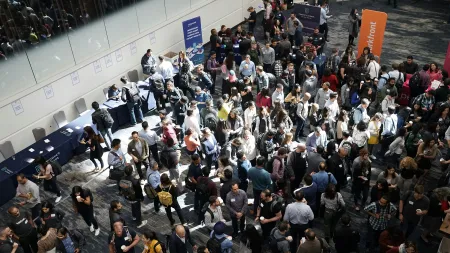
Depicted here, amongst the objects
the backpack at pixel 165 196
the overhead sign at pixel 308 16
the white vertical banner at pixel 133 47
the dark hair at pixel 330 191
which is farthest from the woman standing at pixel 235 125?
the overhead sign at pixel 308 16

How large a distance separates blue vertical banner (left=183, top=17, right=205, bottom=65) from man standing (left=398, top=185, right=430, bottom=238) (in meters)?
8.54

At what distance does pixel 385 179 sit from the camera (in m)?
7.63

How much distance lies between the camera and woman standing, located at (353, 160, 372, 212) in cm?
794

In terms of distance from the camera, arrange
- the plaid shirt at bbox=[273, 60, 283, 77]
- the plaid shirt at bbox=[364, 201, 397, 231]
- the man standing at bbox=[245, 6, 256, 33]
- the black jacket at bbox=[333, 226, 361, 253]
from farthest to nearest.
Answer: the man standing at bbox=[245, 6, 256, 33], the plaid shirt at bbox=[273, 60, 283, 77], the plaid shirt at bbox=[364, 201, 397, 231], the black jacket at bbox=[333, 226, 361, 253]

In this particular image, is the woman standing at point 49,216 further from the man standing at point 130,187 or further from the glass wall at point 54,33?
the glass wall at point 54,33

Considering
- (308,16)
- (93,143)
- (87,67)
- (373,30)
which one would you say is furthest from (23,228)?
(308,16)

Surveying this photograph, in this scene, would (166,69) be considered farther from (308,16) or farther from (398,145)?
(398,145)

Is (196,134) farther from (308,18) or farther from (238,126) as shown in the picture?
(308,18)

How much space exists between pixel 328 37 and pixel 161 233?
10.2 m

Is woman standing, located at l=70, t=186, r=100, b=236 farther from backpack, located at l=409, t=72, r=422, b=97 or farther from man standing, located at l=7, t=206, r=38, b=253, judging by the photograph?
backpack, located at l=409, t=72, r=422, b=97

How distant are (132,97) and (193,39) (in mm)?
3836

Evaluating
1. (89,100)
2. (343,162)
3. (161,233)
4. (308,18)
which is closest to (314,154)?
(343,162)

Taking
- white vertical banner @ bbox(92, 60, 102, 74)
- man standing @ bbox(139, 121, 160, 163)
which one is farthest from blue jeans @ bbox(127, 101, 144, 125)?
man standing @ bbox(139, 121, 160, 163)

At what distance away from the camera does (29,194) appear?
838cm
